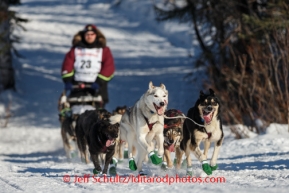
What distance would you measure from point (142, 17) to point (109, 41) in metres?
5.72

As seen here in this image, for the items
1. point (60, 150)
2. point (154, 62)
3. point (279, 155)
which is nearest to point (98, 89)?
point (60, 150)

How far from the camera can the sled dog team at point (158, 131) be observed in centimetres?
723

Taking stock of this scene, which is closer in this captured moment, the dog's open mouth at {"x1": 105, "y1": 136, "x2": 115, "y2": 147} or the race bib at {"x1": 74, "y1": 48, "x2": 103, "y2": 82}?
the dog's open mouth at {"x1": 105, "y1": 136, "x2": 115, "y2": 147}

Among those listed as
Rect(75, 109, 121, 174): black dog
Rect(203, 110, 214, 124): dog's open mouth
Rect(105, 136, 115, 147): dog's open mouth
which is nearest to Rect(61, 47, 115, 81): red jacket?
Rect(75, 109, 121, 174): black dog

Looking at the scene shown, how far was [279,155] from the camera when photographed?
9.12m

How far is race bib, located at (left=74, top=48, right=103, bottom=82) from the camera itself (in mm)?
11602

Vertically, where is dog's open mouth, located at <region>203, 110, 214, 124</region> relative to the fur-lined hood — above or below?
below

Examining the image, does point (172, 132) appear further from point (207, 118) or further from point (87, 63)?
point (87, 63)

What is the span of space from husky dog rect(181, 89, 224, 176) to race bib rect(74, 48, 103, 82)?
432cm

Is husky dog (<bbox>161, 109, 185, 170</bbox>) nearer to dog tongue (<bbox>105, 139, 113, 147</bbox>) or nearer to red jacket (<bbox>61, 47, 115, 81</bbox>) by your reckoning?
dog tongue (<bbox>105, 139, 113, 147</bbox>)

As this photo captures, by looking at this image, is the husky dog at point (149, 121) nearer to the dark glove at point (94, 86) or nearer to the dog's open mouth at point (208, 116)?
the dog's open mouth at point (208, 116)

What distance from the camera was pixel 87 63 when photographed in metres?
11.6

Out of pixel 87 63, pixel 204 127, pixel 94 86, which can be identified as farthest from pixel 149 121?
pixel 87 63

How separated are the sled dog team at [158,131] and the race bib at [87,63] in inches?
124
